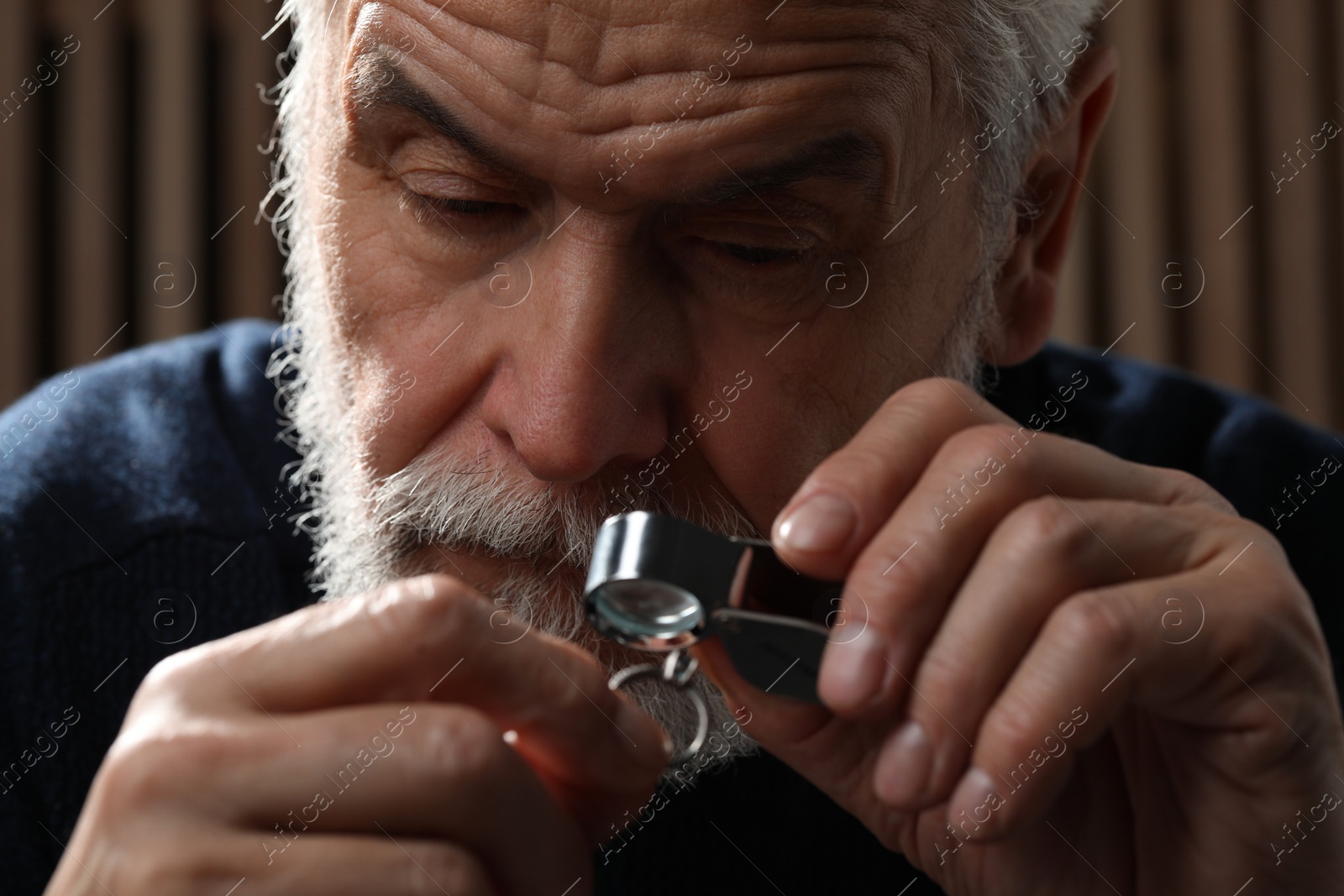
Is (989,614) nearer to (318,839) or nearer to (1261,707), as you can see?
(1261,707)

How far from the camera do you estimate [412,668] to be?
0.72 meters

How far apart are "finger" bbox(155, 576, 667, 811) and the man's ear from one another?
3.08ft

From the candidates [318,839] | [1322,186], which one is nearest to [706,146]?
[318,839]

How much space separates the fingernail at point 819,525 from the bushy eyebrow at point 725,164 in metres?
0.37

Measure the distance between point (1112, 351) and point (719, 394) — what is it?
2.72 metres

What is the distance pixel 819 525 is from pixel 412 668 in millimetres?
283

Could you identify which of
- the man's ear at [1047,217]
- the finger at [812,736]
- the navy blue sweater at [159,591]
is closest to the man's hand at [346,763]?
the finger at [812,736]

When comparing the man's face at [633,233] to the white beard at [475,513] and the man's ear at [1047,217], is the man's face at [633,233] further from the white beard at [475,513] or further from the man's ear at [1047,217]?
the man's ear at [1047,217]

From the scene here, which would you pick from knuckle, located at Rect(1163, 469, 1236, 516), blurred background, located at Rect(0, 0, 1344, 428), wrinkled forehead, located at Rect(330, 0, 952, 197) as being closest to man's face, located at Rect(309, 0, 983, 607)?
wrinkled forehead, located at Rect(330, 0, 952, 197)

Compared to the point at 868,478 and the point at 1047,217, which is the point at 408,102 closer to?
the point at 868,478

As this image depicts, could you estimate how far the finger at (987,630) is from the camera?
31.2 inches

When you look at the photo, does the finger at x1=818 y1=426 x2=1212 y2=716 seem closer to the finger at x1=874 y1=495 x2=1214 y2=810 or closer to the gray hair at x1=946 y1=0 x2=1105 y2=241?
the finger at x1=874 y1=495 x2=1214 y2=810

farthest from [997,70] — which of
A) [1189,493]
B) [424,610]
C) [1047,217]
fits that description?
[424,610]

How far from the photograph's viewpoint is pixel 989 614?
803mm
